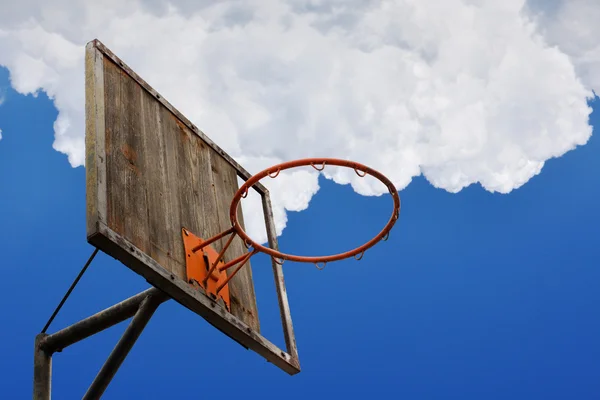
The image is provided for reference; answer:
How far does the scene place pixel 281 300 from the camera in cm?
630

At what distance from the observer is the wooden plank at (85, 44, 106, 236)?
440cm

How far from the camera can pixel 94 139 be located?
4.72 m

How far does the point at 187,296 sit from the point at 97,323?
803 mm

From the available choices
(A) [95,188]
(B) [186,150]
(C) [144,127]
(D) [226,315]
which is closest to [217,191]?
(B) [186,150]

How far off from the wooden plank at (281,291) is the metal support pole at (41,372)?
159cm

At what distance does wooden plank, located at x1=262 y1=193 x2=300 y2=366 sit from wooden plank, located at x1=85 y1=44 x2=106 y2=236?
1950mm

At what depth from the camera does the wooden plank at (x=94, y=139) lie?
14.4ft

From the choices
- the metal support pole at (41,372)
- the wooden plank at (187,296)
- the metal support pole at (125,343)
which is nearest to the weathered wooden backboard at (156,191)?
the wooden plank at (187,296)

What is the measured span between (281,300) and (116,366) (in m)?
1.62

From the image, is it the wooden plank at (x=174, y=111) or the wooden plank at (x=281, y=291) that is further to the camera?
the wooden plank at (x=281, y=291)

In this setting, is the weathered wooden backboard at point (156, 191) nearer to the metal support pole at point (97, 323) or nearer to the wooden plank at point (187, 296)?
the wooden plank at point (187, 296)

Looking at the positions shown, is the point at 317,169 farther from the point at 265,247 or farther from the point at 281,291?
the point at 281,291

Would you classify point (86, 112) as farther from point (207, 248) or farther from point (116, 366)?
point (116, 366)

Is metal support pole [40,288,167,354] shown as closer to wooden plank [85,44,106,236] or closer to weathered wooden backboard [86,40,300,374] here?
weathered wooden backboard [86,40,300,374]
